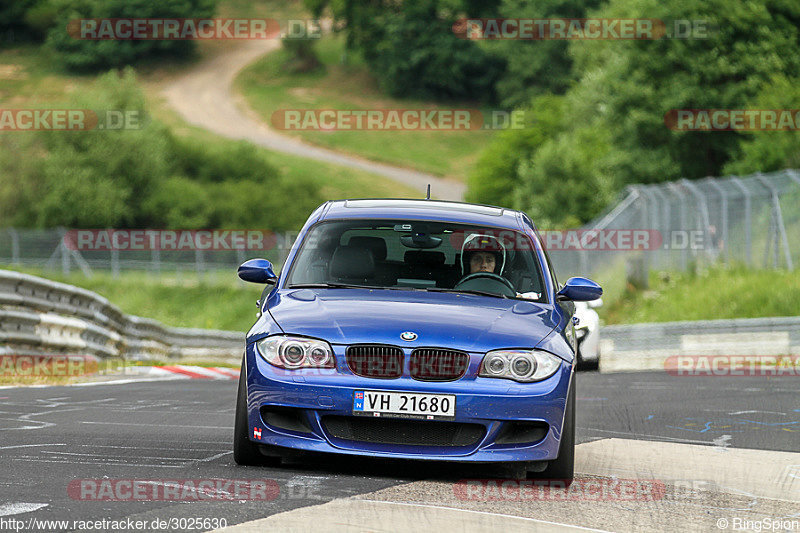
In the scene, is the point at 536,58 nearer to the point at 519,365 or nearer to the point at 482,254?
the point at 482,254

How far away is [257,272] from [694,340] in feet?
50.0

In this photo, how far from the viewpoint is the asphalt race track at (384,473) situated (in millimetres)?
6141

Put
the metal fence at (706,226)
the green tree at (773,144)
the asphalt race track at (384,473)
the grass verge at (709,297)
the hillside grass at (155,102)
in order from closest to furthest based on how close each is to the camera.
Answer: the asphalt race track at (384,473) < the grass verge at (709,297) < the metal fence at (706,226) < the green tree at (773,144) < the hillside grass at (155,102)

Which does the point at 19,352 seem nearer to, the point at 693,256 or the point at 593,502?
the point at 593,502

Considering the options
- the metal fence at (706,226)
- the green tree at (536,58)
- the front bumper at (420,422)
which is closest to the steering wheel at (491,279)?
the front bumper at (420,422)

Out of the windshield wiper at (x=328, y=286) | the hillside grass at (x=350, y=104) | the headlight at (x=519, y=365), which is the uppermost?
the windshield wiper at (x=328, y=286)

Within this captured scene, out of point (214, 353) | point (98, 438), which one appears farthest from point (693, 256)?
point (98, 438)

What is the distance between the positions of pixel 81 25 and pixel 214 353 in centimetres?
Result: 9927

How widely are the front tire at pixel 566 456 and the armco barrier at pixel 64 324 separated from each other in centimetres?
922

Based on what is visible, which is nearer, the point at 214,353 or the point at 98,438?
the point at 98,438

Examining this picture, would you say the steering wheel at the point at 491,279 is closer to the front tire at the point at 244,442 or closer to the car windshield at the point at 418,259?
the car windshield at the point at 418,259

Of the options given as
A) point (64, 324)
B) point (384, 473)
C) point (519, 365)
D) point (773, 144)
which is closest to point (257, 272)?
point (384, 473)

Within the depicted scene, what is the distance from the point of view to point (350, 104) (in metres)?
109

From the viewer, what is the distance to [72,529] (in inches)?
219
